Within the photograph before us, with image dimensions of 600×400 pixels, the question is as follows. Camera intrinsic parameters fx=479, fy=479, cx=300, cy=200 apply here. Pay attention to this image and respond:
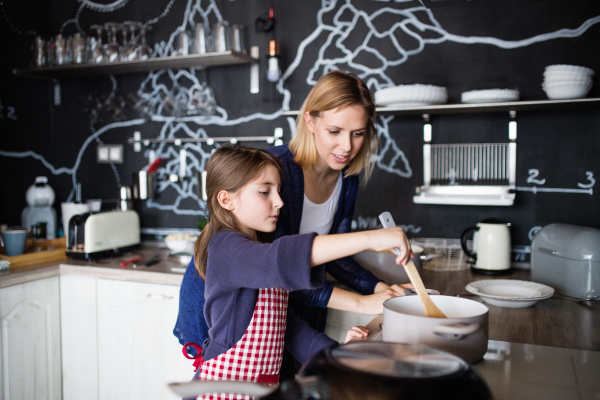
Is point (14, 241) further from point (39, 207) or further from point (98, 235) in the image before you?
point (39, 207)

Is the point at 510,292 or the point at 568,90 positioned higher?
A: the point at 568,90

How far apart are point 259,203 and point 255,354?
0.33m

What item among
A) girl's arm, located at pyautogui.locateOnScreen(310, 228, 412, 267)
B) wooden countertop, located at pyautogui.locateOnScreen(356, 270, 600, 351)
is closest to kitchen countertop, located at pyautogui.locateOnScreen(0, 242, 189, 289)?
wooden countertop, located at pyautogui.locateOnScreen(356, 270, 600, 351)

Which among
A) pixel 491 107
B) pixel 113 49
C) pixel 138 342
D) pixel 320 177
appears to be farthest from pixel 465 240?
pixel 113 49

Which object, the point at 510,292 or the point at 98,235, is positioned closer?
the point at 510,292

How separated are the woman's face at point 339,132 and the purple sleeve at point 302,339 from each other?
1.59ft

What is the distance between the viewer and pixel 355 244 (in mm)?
→ 792

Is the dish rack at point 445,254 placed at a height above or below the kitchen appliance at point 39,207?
below

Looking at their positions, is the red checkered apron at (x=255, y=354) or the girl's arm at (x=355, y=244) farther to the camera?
the red checkered apron at (x=255, y=354)

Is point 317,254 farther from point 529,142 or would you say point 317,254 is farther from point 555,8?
point 555,8

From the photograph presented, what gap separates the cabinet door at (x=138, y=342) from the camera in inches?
76.6

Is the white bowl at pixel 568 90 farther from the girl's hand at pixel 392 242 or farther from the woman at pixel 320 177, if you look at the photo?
the girl's hand at pixel 392 242

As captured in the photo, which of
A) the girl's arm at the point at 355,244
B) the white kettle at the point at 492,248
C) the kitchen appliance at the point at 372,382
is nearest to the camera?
the kitchen appliance at the point at 372,382

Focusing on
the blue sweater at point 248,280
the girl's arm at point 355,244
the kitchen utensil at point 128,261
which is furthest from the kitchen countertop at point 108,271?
the girl's arm at point 355,244
